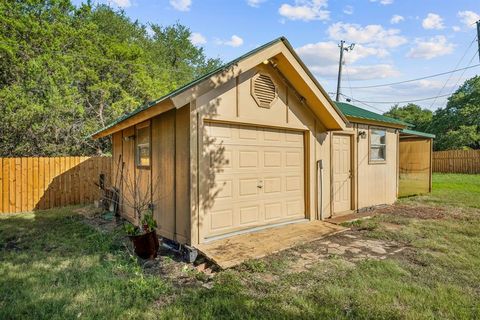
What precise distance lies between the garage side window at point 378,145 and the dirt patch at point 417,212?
62.4 inches

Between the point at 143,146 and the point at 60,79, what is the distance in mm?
9748

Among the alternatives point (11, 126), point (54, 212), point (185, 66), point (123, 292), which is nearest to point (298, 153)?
point (123, 292)

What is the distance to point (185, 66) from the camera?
25.2m

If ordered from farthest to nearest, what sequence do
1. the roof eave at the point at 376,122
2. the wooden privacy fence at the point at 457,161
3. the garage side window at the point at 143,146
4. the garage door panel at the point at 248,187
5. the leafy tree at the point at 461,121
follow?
the leafy tree at the point at 461,121
the wooden privacy fence at the point at 457,161
the roof eave at the point at 376,122
the garage side window at the point at 143,146
the garage door panel at the point at 248,187

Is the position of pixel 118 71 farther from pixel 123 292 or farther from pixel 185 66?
pixel 123 292

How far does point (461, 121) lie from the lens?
91.2 feet

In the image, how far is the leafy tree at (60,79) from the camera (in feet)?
40.9

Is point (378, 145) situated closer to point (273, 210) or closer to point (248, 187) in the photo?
point (273, 210)

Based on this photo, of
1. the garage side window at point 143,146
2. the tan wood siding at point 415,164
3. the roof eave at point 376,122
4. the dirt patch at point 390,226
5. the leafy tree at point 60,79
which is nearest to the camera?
the garage side window at point 143,146

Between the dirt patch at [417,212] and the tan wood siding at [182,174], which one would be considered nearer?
the tan wood siding at [182,174]

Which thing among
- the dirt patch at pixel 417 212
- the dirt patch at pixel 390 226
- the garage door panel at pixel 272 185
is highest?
the garage door panel at pixel 272 185

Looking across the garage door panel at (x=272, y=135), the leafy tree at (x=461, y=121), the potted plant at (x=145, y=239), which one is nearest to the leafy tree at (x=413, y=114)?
the leafy tree at (x=461, y=121)

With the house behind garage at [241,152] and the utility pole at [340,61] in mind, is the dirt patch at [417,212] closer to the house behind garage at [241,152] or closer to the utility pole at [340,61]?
the house behind garage at [241,152]

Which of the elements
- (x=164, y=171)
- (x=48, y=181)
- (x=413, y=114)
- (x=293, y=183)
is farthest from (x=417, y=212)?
(x=413, y=114)
